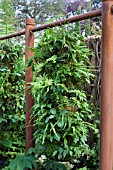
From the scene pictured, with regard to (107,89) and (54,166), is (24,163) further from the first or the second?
(107,89)

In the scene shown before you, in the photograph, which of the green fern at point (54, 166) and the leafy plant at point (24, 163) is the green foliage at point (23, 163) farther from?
the green fern at point (54, 166)

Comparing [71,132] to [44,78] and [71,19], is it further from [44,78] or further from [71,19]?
[71,19]

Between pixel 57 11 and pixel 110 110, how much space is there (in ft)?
24.5

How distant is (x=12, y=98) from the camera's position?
100.0 inches

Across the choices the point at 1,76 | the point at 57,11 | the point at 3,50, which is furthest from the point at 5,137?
the point at 57,11

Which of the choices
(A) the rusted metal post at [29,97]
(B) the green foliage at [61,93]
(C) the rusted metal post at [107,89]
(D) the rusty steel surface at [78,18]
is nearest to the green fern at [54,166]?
(B) the green foliage at [61,93]

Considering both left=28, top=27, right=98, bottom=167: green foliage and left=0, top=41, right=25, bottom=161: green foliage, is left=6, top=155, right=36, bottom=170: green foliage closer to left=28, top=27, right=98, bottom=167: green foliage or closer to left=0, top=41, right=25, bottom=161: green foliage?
left=28, top=27, right=98, bottom=167: green foliage

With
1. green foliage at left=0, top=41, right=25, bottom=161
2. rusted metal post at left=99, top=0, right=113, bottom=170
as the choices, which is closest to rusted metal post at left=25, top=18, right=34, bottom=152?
green foliage at left=0, top=41, right=25, bottom=161

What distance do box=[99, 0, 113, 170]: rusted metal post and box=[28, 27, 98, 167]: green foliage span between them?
0.36 meters

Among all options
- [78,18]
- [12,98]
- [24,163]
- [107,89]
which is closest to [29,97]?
[12,98]

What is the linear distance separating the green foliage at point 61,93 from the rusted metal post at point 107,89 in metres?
0.36

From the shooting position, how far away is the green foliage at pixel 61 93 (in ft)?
5.78

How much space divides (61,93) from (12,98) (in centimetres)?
90

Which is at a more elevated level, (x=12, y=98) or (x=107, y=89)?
(x=107, y=89)
